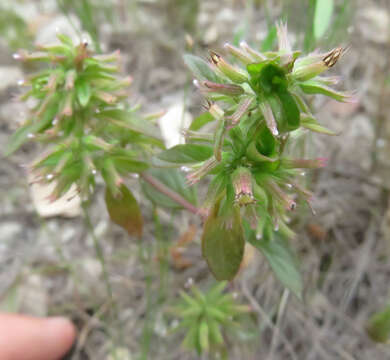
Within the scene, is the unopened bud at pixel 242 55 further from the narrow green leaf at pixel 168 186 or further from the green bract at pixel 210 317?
the green bract at pixel 210 317

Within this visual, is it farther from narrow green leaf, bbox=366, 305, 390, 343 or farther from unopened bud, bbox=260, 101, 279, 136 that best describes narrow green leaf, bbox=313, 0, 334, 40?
narrow green leaf, bbox=366, 305, 390, 343

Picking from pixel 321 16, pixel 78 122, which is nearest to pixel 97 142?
pixel 78 122

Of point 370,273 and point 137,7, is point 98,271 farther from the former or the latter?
point 137,7

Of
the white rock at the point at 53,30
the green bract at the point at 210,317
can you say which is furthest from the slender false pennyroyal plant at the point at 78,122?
the white rock at the point at 53,30

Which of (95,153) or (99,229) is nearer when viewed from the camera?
(95,153)

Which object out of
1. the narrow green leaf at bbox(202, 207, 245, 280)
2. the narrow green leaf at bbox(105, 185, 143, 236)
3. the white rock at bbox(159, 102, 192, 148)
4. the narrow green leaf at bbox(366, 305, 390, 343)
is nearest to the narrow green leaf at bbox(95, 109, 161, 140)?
the narrow green leaf at bbox(105, 185, 143, 236)

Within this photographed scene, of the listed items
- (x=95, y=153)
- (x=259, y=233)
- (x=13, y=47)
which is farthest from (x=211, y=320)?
(x=13, y=47)
